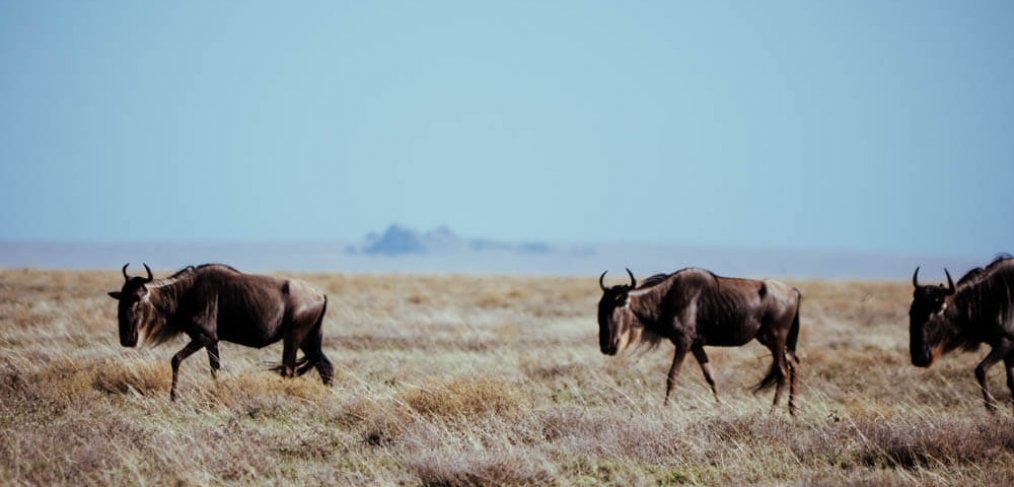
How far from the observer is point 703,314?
11594 mm

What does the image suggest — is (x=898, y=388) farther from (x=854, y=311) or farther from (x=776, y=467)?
(x=854, y=311)

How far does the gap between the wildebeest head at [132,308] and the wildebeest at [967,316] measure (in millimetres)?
9067

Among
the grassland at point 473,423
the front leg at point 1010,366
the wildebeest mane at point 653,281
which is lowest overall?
the grassland at point 473,423

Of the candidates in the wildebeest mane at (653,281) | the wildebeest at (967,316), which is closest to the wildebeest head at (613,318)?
the wildebeest mane at (653,281)

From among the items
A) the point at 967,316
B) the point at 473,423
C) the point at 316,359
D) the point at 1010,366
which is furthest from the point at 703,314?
the point at 316,359

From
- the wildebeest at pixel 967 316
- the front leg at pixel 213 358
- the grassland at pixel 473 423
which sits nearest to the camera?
the grassland at pixel 473 423

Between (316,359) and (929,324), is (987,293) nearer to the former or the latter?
(929,324)

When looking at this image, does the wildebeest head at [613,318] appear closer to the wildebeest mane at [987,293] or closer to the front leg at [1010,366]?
the wildebeest mane at [987,293]

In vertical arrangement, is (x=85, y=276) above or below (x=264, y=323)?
below

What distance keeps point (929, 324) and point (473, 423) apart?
5.58 meters

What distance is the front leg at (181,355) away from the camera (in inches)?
417

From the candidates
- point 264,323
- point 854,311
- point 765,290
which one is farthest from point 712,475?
point 854,311

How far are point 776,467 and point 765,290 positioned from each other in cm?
410

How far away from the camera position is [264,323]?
11.6m
